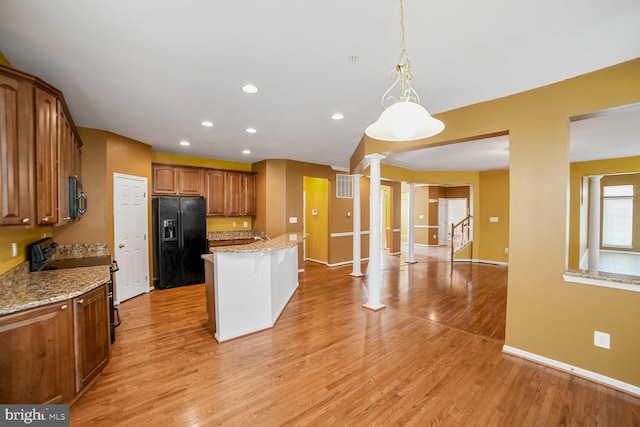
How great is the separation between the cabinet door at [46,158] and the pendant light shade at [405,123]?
250 cm

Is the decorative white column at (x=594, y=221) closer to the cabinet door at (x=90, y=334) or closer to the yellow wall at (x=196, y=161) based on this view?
the yellow wall at (x=196, y=161)

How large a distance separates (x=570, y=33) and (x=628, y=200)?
11.0 m

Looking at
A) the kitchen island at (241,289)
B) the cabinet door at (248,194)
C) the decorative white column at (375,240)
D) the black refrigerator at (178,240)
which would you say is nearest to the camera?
the kitchen island at (241,289)

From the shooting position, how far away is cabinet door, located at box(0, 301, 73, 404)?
1625mm

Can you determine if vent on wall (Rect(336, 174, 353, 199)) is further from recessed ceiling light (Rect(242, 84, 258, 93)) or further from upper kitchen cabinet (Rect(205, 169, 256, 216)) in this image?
recessed ceiling light (Rect(242, 84, 258, 93))

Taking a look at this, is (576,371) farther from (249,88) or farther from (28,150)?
(28,150)

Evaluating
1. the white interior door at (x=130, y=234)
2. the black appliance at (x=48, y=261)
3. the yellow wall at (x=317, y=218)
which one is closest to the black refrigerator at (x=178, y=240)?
the white interior door at (x=130, y=234)

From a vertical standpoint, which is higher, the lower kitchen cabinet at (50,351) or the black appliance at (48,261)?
the black appliance at (48,261)

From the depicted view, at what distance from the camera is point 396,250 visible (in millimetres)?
8859

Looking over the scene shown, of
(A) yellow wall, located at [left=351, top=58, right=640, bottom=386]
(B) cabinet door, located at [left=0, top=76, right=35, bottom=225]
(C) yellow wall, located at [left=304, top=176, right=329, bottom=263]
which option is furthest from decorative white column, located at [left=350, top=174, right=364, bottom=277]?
(B) cabinet door, located at [left=0, top=76, right=35, bottom=225]

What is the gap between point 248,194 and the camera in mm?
6164

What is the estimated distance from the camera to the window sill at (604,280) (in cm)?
215

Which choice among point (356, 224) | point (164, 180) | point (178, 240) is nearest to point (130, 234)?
point (178, 240)

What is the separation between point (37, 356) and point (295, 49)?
2744mm
